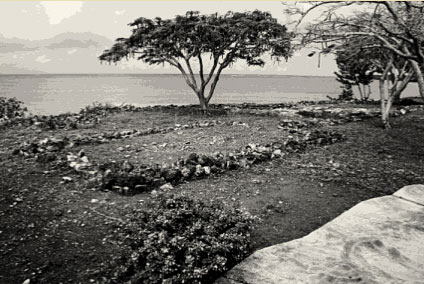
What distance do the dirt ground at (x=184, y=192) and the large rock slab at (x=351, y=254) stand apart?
437 mm

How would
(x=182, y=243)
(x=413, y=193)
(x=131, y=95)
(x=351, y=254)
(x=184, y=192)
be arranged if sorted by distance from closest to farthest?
1. (x=182, y=243)
2. (x=351, y=254)
3. (x=413, y=193)
4. (x=184, y=192)
5. (x=131, y=95)

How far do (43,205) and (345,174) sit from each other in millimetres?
6249

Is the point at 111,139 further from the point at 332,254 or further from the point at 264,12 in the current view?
the point at 264,12

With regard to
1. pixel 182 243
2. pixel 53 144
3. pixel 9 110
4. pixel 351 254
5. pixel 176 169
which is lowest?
pixel 351 254

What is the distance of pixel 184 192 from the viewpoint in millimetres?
6414

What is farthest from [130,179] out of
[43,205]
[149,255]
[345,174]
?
[345,174]

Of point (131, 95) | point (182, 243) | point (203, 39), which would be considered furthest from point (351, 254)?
point (131, 95)

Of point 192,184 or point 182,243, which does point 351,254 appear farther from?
point 192,184

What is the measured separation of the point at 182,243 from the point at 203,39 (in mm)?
15937

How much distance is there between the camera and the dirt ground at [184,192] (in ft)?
15.0

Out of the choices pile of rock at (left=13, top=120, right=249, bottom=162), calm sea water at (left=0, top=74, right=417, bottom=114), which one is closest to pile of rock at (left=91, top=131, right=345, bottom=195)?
pile of rock at (left=13, top=120, right=249, bottom=162)

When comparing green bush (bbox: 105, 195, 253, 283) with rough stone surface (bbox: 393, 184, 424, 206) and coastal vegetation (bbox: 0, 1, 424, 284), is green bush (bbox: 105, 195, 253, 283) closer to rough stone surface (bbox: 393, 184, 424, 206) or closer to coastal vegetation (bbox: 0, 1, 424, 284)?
coastal vegetation (bbox: 0, 1, 424, 284)

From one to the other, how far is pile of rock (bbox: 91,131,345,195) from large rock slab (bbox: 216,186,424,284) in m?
3.15

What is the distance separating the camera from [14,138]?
40.7ft
